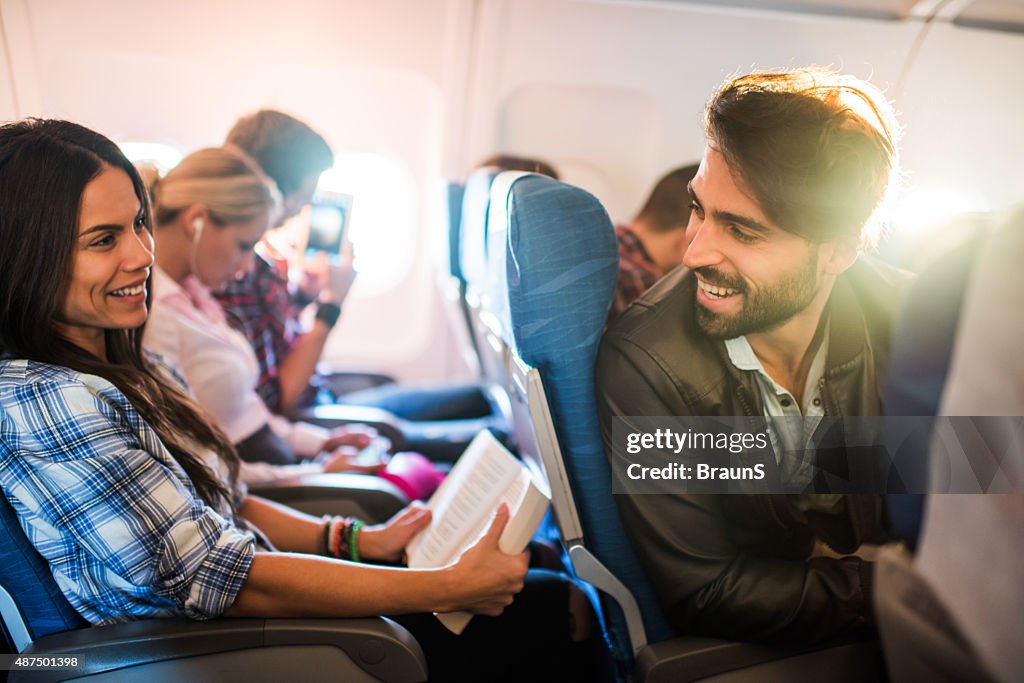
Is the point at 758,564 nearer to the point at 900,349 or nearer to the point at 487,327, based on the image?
the point at 900,349

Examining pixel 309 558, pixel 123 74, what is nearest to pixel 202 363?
pixel 309 558

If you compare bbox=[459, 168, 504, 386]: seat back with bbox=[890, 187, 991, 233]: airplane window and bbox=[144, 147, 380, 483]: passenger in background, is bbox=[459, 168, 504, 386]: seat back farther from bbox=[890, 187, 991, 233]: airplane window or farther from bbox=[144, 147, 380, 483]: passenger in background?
bbox=[890, 187, 991, 233]: airplane window

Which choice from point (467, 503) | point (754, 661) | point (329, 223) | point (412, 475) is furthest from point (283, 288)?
point (754, 661)

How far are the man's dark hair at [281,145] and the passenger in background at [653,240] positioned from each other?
1003 millimetres

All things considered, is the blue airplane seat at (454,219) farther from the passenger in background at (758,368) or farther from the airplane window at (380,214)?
the passenger in background at (758,368)

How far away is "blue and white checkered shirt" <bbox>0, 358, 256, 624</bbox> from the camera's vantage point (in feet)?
3.91

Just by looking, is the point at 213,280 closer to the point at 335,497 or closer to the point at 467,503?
the point at 335,497

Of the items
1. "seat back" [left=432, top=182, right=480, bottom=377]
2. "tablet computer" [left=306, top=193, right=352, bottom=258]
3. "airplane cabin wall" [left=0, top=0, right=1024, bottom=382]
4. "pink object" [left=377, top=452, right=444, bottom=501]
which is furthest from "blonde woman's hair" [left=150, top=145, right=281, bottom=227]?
"pink object" [left=377, top=452, right=444, bottom=501]

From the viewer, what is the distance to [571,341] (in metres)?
1.31

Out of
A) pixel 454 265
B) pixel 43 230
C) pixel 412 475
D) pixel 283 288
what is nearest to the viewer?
pixel 43 230

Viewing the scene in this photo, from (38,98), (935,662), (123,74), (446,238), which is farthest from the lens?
(446,238)

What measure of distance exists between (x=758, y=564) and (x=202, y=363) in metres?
1.44

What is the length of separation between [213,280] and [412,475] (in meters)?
0.77

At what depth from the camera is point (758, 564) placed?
1.34 metres
